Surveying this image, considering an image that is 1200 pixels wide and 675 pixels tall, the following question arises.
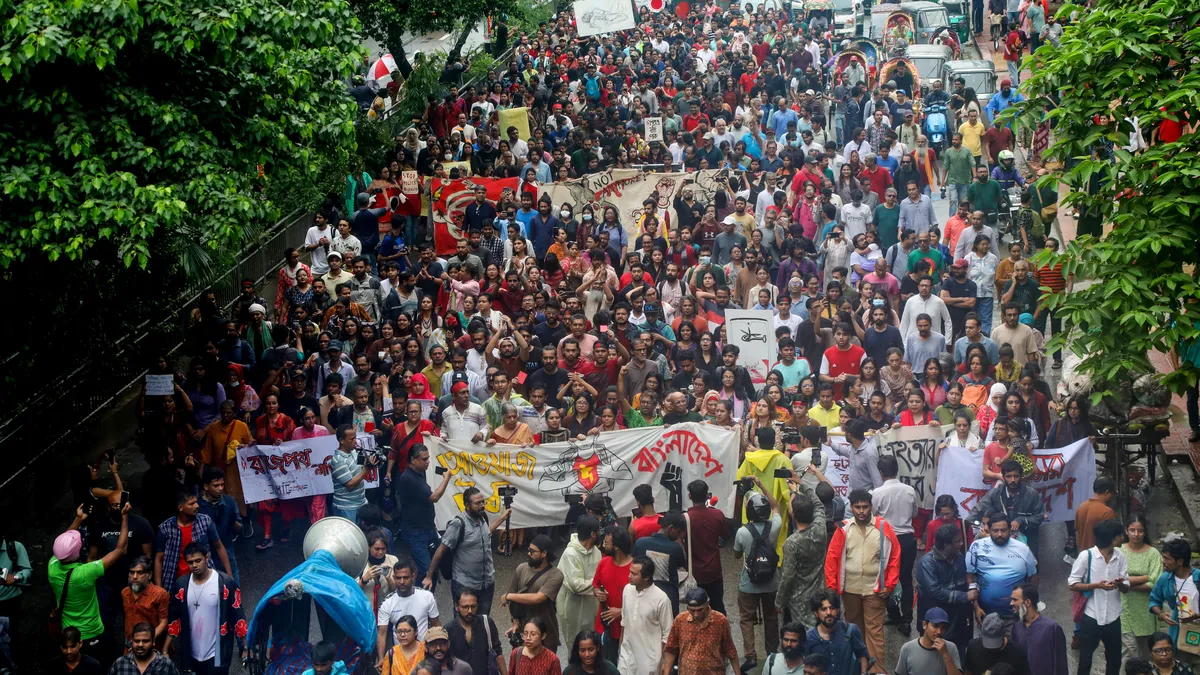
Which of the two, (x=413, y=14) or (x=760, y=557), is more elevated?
(x=413, y=14)

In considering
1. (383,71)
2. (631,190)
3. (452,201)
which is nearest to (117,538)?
(452,201)

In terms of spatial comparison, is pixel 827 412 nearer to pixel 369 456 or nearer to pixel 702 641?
pixel 702 641

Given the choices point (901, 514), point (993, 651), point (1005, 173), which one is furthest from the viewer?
point (1005, 173)

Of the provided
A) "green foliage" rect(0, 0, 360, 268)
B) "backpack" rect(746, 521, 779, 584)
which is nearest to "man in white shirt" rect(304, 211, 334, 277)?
"green foliage" rect(0, 0, 360, 268)

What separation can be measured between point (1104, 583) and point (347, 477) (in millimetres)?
6533

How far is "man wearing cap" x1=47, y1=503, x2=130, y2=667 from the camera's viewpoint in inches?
463

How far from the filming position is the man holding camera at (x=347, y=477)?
1384 centimetres

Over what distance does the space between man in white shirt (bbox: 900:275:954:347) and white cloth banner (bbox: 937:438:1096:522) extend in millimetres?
3135

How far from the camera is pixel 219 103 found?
13914 millimetres

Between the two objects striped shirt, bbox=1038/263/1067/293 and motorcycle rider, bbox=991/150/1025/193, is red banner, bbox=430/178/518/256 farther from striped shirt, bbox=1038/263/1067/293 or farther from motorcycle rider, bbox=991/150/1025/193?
striped shirt, bbox=1038/263/1067/293

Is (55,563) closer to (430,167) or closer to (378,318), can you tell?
(378,318)

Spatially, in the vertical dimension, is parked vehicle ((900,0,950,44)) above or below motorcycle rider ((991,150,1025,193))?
above

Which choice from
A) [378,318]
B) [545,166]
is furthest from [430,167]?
[378,318]

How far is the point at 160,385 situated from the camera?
48.8 feet
